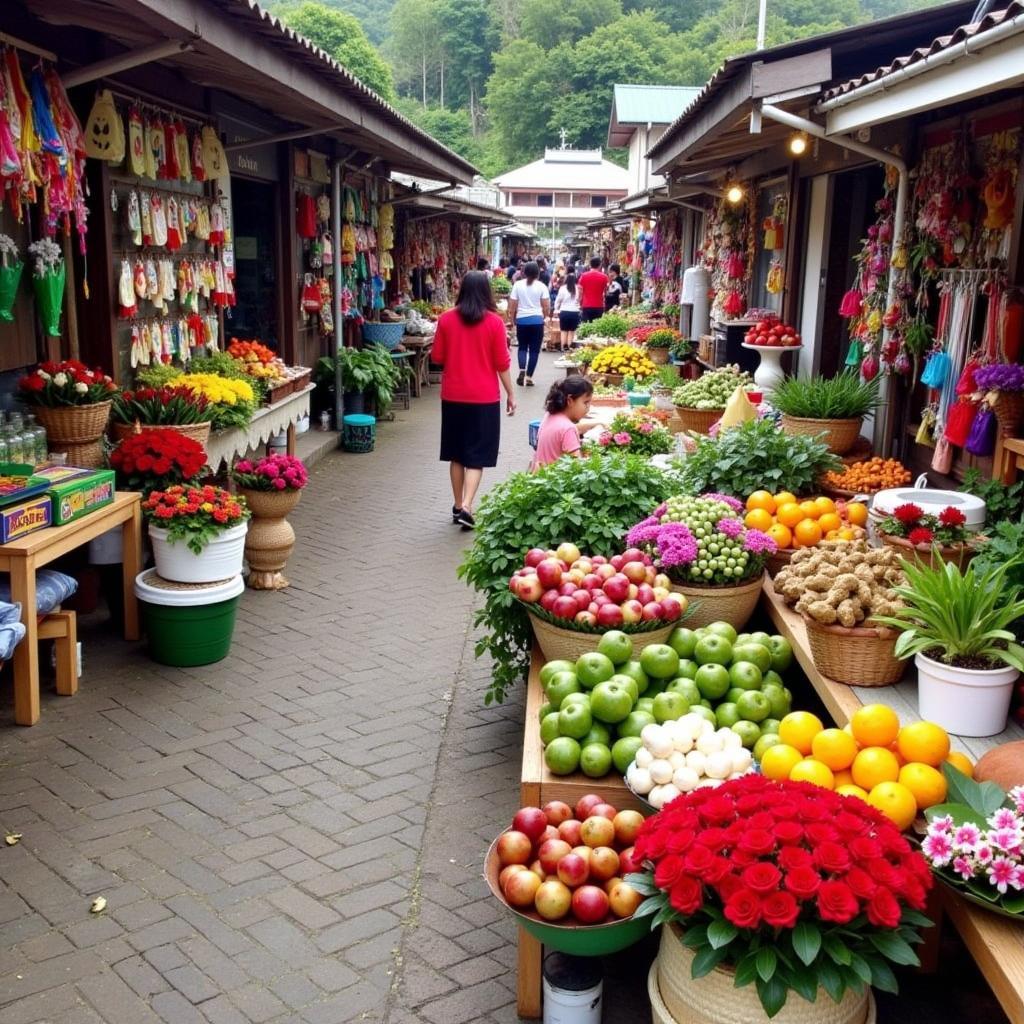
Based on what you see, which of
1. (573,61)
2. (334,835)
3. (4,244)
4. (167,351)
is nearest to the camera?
(334,835)

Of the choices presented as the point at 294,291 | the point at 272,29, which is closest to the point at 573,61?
the point at 294,291

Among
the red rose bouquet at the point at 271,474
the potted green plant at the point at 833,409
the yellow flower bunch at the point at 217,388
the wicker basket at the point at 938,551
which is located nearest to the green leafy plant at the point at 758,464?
the potted green plant at the point at 833,409

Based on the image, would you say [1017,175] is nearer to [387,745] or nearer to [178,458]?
[387,745]

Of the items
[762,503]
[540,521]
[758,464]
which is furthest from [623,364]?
[540,521]

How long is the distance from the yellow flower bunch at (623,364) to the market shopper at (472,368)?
11.6 feet

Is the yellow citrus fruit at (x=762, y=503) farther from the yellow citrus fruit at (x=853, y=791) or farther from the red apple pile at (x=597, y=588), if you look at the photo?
the yellow citrus fruit at (x=853, y=791)

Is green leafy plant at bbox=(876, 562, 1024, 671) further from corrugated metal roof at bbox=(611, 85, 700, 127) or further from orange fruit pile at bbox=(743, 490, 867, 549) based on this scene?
corrugated metal roof at bbox=(611, 85, 700, 127)

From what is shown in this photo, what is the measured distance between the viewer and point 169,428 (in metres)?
6.33

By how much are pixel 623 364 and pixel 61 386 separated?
733cm

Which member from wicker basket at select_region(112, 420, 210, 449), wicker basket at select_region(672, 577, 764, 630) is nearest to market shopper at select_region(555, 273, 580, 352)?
wicker basket at select_region(112, 420, 210, 449)

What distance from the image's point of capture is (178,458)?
241 inches

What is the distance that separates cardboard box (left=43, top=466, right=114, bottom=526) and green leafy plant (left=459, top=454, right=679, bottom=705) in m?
1.94

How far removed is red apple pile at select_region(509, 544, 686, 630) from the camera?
3.99m

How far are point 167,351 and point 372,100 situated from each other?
3316 millimetres
